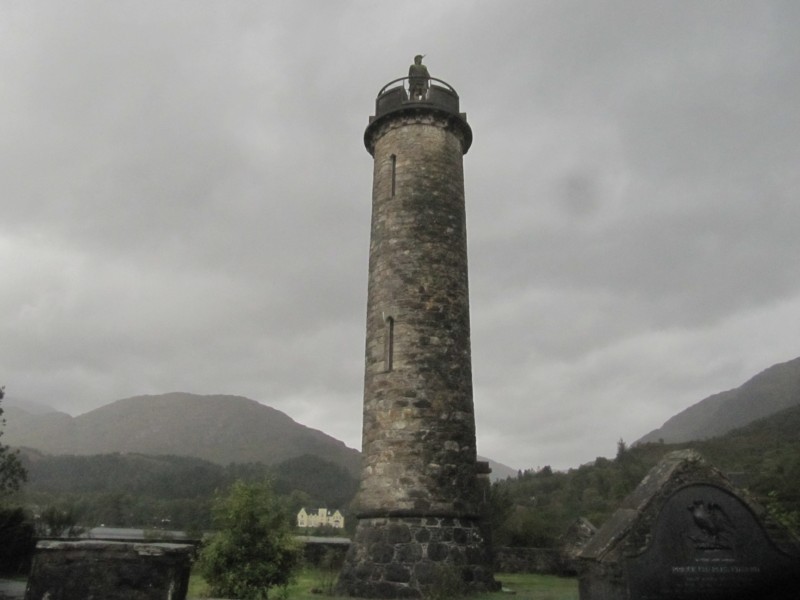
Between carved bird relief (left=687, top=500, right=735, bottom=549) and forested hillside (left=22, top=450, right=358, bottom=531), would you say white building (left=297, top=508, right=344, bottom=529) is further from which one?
carved bird relief (left=687, top=500, right=735, bottom=549)

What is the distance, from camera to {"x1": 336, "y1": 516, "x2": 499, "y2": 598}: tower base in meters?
12.1

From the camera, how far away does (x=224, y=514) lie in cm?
1110

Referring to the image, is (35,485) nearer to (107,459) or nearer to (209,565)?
(107,459)

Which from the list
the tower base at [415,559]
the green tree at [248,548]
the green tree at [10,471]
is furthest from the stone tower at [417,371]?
the green tree at [10,471]

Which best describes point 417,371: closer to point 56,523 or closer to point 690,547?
point 690,547

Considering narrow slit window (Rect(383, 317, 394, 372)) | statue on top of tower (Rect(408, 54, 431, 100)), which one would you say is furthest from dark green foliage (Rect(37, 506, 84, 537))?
statue on top of tower (Rect(408, 54, 431, 100))

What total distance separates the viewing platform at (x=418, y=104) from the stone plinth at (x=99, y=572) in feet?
40.2

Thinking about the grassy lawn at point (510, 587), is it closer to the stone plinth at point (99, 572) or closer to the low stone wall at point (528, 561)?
the low stone wall at point (528, 561)

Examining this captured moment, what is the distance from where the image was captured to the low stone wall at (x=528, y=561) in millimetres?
19516

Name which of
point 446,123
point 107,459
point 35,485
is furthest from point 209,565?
point 107,459

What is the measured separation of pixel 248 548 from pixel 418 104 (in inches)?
417

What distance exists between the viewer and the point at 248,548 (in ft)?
35.6

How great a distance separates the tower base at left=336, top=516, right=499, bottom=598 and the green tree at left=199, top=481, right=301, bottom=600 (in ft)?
6.26

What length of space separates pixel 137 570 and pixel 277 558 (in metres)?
4.95
